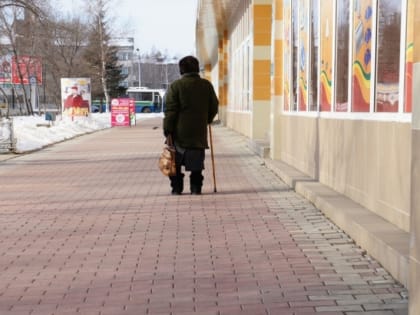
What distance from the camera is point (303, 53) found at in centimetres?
1062

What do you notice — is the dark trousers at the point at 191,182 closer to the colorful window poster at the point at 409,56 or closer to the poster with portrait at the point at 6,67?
the colorful window poster at the point at 409,56

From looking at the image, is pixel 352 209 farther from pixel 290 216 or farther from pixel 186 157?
pixel 186 157

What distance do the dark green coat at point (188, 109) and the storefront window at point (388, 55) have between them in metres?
2.88

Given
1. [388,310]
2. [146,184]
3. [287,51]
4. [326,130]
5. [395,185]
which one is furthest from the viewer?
[287,51]

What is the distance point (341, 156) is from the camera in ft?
25.5

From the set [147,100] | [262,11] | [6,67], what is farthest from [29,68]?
[262,11]

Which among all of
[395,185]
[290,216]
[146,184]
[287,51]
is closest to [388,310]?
[395,185]

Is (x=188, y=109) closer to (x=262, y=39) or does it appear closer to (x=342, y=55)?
(x=342, y=55)

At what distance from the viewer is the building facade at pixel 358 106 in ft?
16.1

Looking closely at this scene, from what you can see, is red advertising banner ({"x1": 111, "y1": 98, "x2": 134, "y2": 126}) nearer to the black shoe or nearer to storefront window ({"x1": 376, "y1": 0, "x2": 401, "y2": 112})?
the black shoe

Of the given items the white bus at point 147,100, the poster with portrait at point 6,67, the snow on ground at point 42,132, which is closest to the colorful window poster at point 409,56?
the snow on ground at point 42,132

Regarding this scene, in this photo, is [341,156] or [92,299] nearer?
[92,299]

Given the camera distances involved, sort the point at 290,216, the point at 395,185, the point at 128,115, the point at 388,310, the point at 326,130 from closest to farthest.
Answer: the point at 388,310
the point at 395,185
the point at 290,216
the point at 326,130
the point at 128,115

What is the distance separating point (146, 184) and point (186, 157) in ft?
5.76
